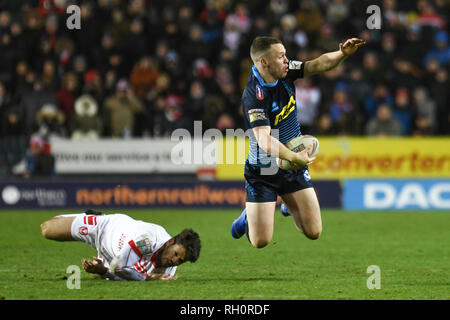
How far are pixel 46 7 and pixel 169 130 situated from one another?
4332 millimetres

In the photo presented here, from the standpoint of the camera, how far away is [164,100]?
18.3 meters

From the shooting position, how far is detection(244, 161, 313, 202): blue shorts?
9281 millimetres

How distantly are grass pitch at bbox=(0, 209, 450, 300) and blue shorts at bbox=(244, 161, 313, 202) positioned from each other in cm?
Result: 88

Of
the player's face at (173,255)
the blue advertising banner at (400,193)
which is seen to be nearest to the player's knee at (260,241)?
the player's face at (173,255)

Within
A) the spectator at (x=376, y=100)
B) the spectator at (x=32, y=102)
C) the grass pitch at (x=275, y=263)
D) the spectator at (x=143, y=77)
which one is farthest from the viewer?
the spectator at (x=376, y=100)

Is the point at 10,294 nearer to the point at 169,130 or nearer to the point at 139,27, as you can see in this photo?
the point at 169,130

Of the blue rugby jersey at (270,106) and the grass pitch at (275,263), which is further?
the blue rugby jersey at (270,106)

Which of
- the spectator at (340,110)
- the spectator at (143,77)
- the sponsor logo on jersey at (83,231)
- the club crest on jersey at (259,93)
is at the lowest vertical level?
the sponsor logo on jersey at (83,231)

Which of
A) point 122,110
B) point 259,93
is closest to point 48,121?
point 122,110

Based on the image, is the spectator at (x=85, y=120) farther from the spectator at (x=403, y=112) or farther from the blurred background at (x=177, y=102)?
the spectator at (x=403, y=112)

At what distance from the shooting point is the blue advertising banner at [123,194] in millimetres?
17156

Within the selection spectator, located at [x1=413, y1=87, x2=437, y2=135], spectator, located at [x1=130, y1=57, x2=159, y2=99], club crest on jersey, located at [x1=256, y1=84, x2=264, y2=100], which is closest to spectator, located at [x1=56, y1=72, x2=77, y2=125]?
spectator, located at [x1=130, y1=57, x2=159, y2=99]

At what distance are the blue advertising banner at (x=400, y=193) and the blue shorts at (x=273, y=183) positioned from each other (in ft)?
26.7
